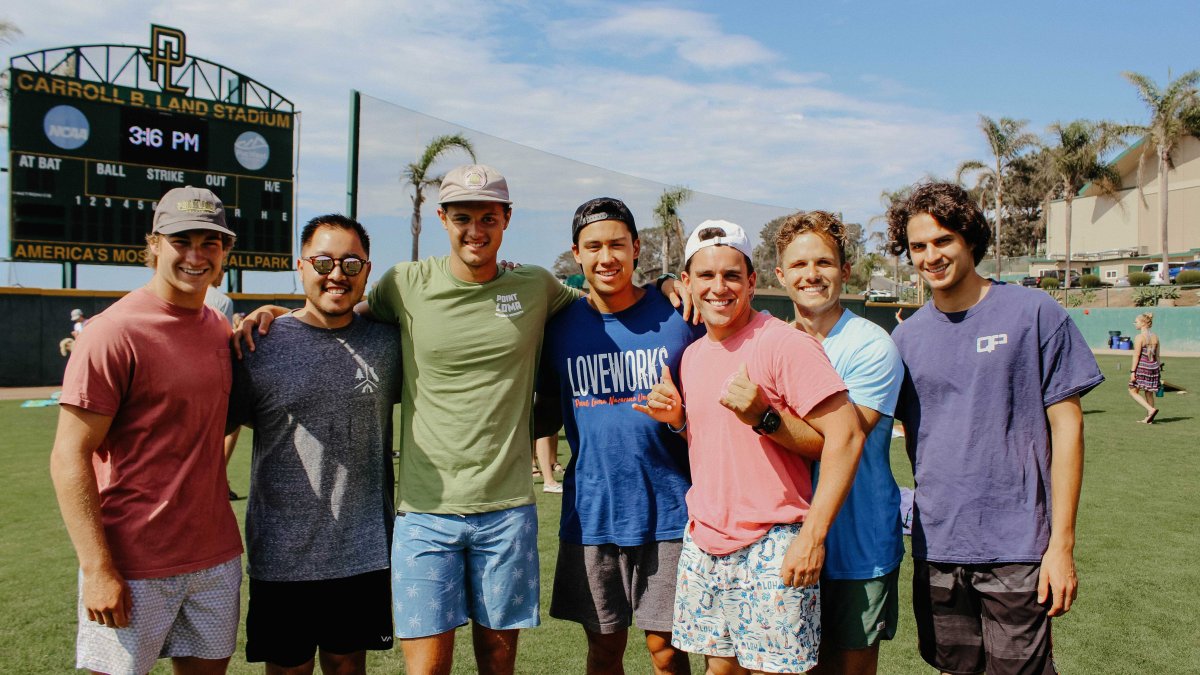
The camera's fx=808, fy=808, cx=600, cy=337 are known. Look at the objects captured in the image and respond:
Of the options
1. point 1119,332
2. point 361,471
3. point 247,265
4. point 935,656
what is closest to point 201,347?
point 361,471

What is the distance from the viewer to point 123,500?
271 centimetres

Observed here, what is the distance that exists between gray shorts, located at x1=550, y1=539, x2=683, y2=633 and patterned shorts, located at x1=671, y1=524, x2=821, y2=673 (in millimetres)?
361

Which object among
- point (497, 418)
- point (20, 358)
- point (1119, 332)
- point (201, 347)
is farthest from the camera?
point (1119, 332)

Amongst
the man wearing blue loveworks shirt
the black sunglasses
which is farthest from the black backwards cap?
the black sunglasses

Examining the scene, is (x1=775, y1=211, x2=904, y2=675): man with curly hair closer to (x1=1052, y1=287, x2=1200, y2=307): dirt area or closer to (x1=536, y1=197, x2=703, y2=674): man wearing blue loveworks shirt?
(x1=536, y1=197, x2=703, y2=674): man wearing blue loveworks shirt

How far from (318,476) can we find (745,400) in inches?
65.3

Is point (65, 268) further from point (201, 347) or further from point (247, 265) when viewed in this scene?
point (201, 347)

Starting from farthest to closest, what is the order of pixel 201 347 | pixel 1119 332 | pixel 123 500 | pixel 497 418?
pixel 1119 332
pixel 497 418
pixel 201 347
pixel 123 500

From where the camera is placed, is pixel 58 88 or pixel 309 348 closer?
pixel 309 348

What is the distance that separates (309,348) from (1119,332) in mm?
38258

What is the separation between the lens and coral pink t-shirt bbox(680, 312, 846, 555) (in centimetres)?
262

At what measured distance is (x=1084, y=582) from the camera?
5.61 metres

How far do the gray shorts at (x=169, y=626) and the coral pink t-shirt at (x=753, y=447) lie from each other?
1.68 m

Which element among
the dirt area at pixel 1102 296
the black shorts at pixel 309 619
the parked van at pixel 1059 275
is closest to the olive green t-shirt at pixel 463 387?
the black shorts at pixel 309 619
